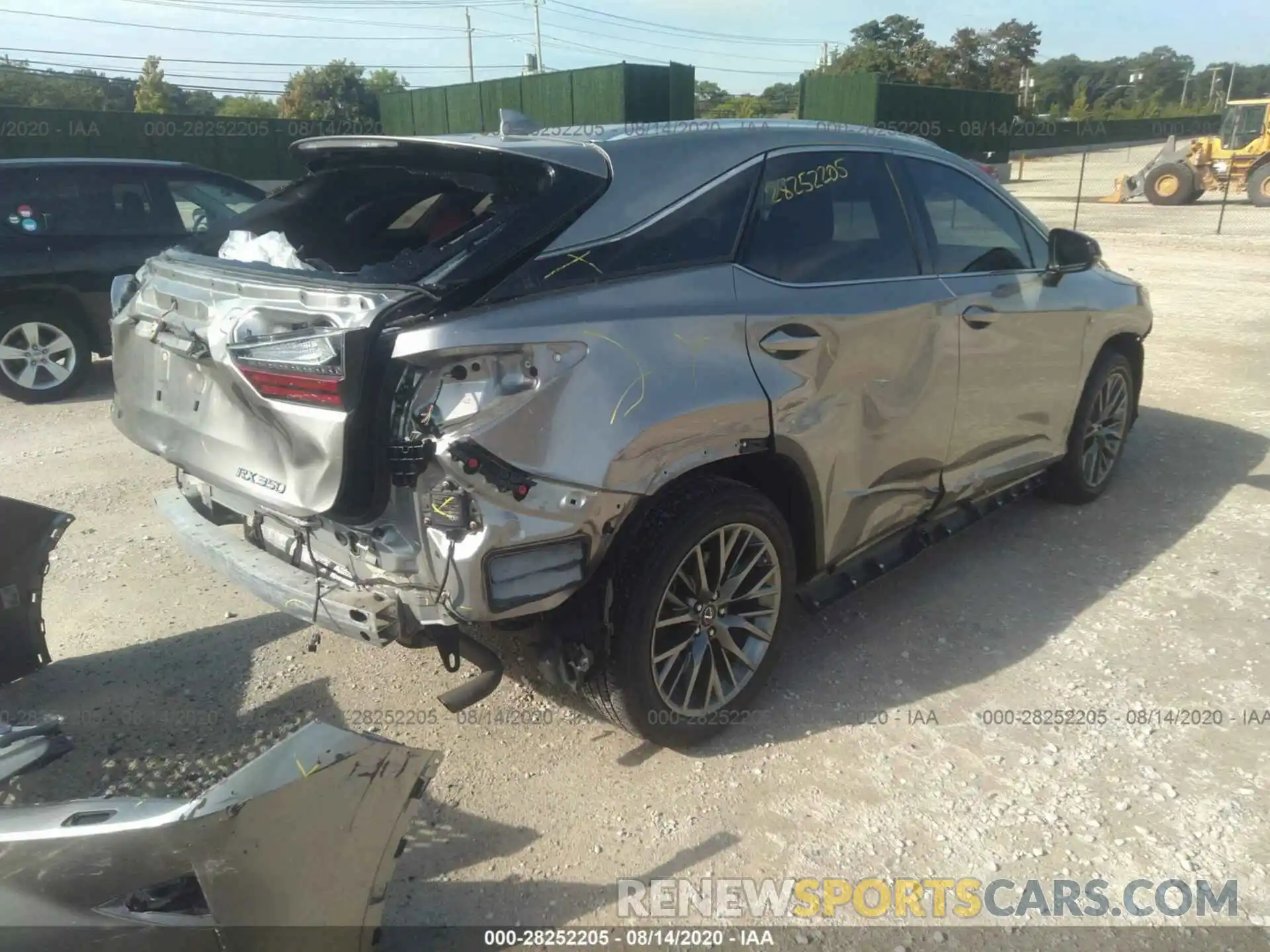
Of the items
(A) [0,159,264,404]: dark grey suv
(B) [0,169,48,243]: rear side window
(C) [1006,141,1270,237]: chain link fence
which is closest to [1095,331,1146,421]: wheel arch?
(C) [1006,141,1270,237]: chain link fence

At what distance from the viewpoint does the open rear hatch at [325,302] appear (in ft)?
8.12

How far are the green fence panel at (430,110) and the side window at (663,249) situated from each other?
2802 centimetres

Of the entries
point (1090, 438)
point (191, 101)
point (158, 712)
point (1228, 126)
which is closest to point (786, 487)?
point (158, 712)

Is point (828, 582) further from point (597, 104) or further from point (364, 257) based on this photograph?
point (597, 104)

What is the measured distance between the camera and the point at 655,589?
9.29 ft

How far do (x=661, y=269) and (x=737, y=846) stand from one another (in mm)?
1689

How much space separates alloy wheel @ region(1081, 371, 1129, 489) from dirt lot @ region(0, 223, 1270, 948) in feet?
0.91

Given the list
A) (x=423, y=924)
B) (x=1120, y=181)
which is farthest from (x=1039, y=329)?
(x=1120, y=181)

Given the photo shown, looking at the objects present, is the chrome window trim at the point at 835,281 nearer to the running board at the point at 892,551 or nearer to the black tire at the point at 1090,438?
the running board at the point at 892,551

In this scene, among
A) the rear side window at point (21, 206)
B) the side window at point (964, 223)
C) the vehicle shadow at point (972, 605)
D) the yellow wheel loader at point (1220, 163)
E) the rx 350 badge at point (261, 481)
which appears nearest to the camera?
the rx 350 badge at point (261, 481)

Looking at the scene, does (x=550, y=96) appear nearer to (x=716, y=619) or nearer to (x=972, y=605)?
(x=972, y=605)

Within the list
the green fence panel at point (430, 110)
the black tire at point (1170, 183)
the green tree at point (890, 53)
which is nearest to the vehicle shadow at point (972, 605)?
the black tire at point (1170, 183)

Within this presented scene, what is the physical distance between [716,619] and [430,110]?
29.8m

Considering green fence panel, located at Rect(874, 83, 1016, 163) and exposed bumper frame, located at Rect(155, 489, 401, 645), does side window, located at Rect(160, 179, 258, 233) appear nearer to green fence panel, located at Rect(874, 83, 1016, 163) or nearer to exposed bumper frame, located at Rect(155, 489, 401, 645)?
exposed bumper frame, located at Rect(155, 489, 401, 645)
